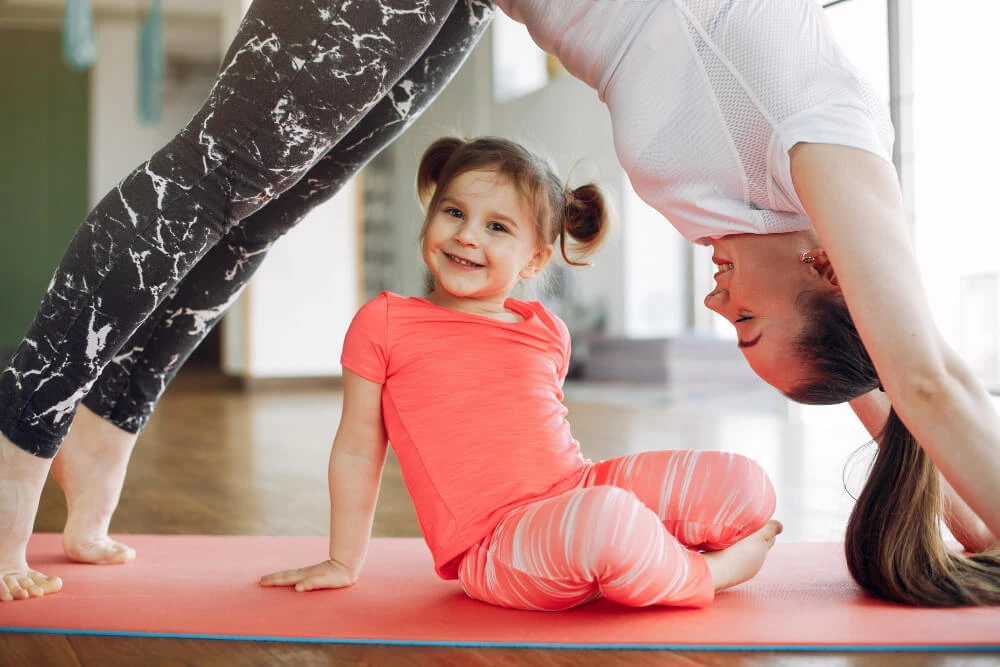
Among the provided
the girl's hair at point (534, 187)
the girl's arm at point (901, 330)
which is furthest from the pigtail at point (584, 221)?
the girl's arm at point (901, 330)

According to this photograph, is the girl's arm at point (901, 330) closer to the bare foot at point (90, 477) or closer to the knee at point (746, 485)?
the knee at point (746, 485)

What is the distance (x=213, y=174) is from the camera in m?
1.06

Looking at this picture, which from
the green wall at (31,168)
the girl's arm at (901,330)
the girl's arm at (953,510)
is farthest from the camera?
the green wall at (31,168)

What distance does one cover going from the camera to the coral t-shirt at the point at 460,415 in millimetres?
1101

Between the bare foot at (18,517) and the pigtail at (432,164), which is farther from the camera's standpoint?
the pigtail at (432,164)

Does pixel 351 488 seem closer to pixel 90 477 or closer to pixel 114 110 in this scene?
pixel 90 477

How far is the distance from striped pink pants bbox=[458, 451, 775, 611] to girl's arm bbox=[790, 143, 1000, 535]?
267 millimetres

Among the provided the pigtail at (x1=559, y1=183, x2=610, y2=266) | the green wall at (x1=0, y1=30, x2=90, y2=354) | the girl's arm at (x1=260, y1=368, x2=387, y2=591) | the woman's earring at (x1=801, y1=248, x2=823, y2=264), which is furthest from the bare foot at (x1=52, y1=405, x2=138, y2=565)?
the green wall at (x1=0, y1=30, x2=90, y2=354)

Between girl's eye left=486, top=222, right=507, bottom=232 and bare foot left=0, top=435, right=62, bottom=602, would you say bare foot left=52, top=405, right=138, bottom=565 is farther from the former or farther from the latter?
girl's eye left=486, top=222, right=507, bottom=232

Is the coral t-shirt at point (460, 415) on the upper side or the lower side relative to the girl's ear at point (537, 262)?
lower

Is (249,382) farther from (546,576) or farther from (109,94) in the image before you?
(546,576)

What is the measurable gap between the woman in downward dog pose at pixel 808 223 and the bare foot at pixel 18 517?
2.33 ft

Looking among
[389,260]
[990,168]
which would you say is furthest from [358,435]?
[389,260]

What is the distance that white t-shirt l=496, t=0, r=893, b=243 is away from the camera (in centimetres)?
93
